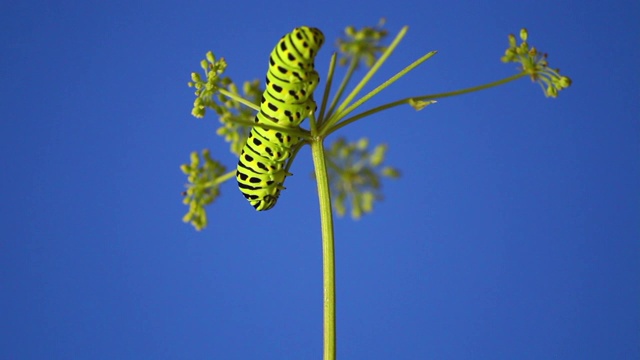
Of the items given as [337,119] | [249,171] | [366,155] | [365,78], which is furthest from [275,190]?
[366,155]

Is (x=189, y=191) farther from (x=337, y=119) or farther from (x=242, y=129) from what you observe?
(x=337, y=119)

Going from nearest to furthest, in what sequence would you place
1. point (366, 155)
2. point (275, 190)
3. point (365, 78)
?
point (365, 78)
point (275, 190)
point (366, 155)

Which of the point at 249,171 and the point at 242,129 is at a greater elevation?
the point at 242,129

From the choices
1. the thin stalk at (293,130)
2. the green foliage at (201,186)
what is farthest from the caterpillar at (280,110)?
the green foliage at (201,186)

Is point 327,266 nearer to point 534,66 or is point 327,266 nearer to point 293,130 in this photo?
point 293,130

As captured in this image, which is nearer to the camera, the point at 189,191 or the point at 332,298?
the point at 332,298

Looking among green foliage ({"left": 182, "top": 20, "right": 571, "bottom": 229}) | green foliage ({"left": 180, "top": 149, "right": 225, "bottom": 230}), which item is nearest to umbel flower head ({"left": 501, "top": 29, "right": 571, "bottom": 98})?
green foliage ({"left": 182, "top": 20, "right": 571, "bottom": 229})

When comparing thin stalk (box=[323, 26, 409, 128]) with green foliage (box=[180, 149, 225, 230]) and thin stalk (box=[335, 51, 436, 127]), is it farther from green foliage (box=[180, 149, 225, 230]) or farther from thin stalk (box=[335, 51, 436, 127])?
green foliage (box=[180, 149, 225, 230])
